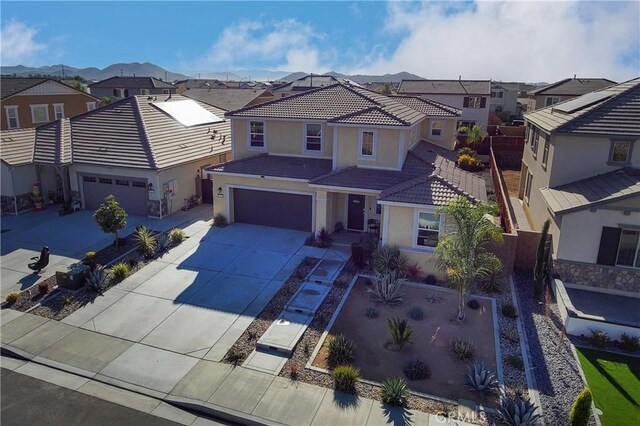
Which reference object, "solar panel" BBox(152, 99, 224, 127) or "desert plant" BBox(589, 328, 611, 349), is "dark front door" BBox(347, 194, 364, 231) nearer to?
"desert plant" BBox(589, 328, 611, 349)

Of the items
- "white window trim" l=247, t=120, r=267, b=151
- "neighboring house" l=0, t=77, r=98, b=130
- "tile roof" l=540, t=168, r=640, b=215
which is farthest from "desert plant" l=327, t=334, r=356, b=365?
"neighboring house" l=0, t=77, r=98, b=130

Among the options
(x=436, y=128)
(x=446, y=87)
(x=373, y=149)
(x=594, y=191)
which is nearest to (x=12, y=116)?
(x=373, y=149)

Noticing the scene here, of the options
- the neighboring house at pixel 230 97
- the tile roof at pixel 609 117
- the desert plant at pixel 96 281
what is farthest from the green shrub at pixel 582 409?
the neighboring house at pixel 230 97

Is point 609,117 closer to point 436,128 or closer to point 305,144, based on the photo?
point 436,128

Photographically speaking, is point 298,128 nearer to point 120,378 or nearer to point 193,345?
point 193,345

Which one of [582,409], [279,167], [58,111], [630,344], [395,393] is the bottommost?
[395,393]

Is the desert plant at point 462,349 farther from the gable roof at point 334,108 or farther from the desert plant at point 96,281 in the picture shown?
the desert plant at point 96,281
